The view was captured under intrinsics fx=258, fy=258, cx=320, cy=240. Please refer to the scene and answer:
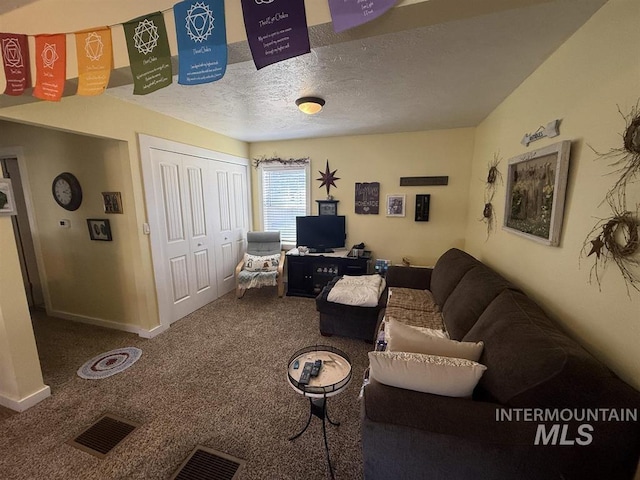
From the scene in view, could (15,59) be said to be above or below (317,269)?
above

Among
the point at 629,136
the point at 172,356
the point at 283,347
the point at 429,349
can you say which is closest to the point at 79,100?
the point at 172,356

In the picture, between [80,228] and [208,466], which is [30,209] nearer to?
[80,228]

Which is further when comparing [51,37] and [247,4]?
[51,37]

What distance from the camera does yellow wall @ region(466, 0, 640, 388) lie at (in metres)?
1.05

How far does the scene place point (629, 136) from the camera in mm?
1033

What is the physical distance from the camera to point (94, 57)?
1236mm

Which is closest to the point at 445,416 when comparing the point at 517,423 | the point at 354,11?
the point at 517,423

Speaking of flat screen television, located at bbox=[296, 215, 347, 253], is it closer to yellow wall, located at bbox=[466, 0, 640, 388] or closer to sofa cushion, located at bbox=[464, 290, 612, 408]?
yellow wall, located at bbox=[466, 0, 640, 388]

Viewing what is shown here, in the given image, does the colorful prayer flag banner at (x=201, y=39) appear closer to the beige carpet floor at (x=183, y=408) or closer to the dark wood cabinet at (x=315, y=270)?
the beige carpet floor at (x=183, y=408)

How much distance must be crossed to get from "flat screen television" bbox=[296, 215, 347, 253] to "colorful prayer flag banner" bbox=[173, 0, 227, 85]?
3.04 meters

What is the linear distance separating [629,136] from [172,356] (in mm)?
3398

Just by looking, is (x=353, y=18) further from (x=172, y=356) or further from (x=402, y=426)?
(x=172, y=356)

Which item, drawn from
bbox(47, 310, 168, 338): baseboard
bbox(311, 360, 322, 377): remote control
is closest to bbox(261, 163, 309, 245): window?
bbox(47, 310, 168, 338): baseboard

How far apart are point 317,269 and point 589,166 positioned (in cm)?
312
